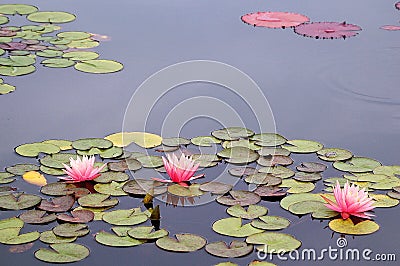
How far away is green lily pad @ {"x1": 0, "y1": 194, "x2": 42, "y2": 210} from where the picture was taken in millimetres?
2398

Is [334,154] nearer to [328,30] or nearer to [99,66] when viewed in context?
[99,66]

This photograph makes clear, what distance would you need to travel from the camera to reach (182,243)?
7.27 ft

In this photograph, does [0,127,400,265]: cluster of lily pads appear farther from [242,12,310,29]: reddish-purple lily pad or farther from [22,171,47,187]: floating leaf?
[242,12,310,29]: reddish-purple lily pad

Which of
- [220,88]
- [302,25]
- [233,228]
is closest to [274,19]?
[302,25]

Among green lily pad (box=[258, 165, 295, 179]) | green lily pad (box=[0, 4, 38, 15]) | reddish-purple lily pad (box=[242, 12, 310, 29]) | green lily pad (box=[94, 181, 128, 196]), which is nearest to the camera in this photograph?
green lily pad (box=[94, 181, 128, 196])

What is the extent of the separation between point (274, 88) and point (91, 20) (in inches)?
50.2

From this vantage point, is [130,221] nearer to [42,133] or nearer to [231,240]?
[231,240]

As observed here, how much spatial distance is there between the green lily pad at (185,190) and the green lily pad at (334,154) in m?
0.49

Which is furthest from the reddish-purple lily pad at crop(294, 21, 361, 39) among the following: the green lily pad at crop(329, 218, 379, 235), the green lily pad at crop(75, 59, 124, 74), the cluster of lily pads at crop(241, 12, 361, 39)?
the green lily pad at crop(329, 218, 379, 235)

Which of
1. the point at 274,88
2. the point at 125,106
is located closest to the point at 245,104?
the point at 274,88

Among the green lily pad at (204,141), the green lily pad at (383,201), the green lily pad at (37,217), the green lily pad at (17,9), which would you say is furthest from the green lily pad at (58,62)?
the green lily pad at (383,201)

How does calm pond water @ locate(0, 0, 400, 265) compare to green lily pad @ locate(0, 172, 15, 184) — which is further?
green lily pad @ locate(0, 172, 15, 184)

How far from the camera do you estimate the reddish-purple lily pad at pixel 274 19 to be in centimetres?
407

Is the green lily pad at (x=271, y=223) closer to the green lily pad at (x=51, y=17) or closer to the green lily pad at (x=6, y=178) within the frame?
the green lily pad at (x=6, y=178)
